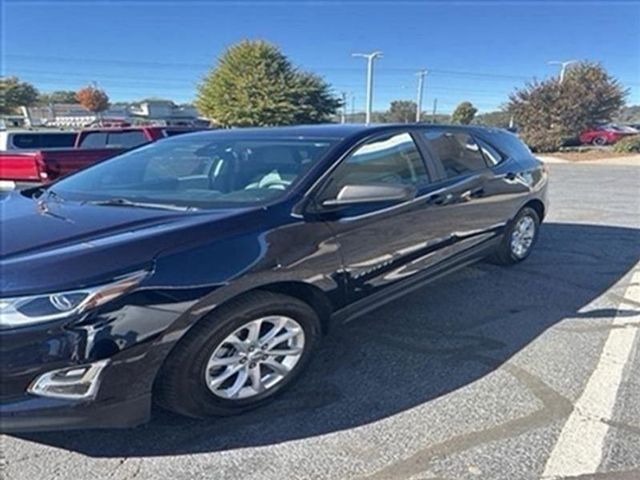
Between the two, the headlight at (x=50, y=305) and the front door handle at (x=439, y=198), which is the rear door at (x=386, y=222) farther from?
the headlight at (x=50, y=305)

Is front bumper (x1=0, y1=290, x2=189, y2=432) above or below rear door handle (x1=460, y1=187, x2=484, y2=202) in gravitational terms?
below

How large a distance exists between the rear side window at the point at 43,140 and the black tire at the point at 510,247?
999 centimetres

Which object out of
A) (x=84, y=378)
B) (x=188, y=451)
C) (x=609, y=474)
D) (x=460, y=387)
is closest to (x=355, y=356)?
(x=460, y=387)

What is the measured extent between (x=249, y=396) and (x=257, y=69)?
34105mm

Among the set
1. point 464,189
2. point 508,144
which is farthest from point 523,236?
point 464,189

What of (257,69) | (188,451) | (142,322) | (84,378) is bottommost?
(188,451)

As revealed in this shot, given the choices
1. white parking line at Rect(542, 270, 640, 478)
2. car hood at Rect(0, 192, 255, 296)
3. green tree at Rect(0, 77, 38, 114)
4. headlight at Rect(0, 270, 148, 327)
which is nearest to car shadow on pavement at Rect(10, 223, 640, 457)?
white parking line at Rect(542, 270, 640, 478)

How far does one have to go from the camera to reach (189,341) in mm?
2193

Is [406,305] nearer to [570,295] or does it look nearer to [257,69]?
[570,295]

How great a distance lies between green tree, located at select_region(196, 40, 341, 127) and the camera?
1299 inches

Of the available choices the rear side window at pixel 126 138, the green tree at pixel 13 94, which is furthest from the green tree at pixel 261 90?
the green tree at pixel 13 94

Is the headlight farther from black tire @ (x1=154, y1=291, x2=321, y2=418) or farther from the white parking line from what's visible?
the white parking line

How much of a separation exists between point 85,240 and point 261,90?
32864 mm

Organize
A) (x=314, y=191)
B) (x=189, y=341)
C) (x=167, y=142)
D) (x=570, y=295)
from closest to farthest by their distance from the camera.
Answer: (x=189, y=341), (x=314, y=191), (x=167, y=142), (x=570, y=295)
